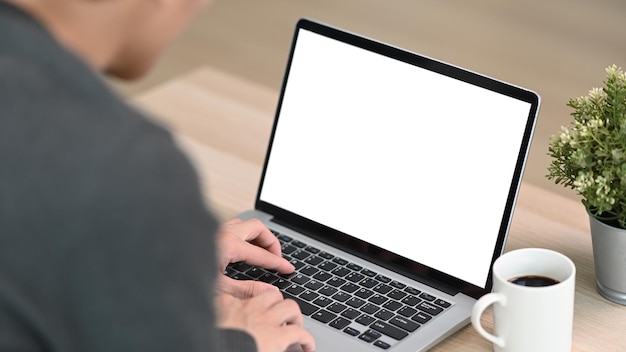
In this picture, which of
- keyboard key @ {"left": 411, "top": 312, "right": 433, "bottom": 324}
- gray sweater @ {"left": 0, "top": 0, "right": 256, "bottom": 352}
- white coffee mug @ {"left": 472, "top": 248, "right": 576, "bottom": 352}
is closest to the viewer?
gray sweater @ {"left": 0, "top": 0, "right": 256, "bottom": 352}

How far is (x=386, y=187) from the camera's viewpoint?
4.04 ft

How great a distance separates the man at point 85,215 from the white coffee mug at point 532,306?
0.42m

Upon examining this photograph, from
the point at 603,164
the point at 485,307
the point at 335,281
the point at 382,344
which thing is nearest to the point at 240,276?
the point at 335,281

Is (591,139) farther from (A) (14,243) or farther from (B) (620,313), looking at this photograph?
(A) (14,243)

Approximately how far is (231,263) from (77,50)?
0.56 metres

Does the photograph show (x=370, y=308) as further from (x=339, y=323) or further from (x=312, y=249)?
(x=312, y=249)

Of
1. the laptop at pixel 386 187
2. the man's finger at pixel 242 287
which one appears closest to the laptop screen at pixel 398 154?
the laptop at pixel 386 187

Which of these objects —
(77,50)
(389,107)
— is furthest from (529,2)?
(77,50)

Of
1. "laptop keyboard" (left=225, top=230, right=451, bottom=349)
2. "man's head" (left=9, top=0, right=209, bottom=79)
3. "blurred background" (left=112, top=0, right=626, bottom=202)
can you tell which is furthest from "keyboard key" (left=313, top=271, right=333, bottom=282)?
"blurred background" (left=112, top=0, right=626, bottom=202)

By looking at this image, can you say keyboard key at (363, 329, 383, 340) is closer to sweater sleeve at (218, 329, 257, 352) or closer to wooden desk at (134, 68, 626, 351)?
wooden desk at (134, 68, 626, 351)

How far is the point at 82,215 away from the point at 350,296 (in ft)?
1.93

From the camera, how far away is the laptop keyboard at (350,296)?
3.53 ft

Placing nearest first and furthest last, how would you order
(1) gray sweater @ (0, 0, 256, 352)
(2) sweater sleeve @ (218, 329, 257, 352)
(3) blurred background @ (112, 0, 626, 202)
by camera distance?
(1) gray sweater @ (0, 0, 256, 352) → (2) sweater sleeve @ (218, 329, 257, 352) → (3) blurred background @ (112, 0, 626, 202)

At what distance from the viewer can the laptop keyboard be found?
1.08 meters
